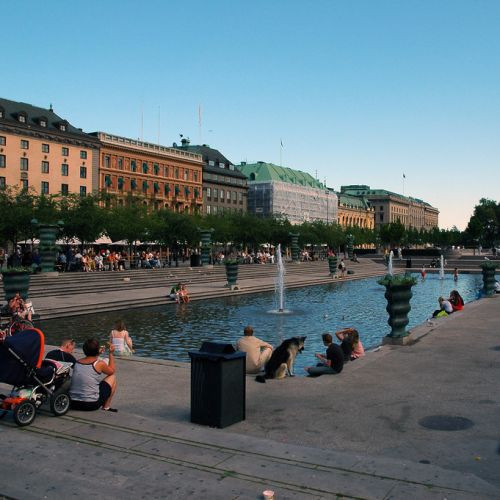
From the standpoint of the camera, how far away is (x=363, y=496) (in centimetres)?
559

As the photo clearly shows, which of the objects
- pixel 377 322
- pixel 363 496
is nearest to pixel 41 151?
pixel 377 322

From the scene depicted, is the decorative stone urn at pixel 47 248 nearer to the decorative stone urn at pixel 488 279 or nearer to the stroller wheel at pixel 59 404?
the decorative stone urn at pixel 488 279

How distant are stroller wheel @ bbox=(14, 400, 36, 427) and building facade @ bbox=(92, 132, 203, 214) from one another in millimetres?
67331

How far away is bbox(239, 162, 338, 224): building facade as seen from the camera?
11750 centimetres

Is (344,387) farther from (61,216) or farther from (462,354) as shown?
(61,216)

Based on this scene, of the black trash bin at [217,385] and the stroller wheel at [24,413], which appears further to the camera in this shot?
the black trash bin at [217,385]

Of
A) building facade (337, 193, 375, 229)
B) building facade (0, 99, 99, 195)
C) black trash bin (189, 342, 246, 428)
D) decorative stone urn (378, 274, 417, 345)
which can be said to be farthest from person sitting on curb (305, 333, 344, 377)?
building facade (337, 193, 375, 229)

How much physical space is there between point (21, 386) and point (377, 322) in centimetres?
1593

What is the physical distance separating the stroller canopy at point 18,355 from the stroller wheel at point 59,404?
51 centimetres

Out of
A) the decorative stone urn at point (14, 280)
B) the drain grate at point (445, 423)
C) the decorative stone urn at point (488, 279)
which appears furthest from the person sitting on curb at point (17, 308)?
the decorative stone urn at point (488, 279)

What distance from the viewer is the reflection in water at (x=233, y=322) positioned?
17.2 metres

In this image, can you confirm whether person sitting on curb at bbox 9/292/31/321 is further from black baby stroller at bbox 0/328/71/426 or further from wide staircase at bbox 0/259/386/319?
black baby stroller at bbox 0/328/71/426

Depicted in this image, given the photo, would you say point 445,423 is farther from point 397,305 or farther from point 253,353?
point 397,305

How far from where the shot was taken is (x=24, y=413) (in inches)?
304
